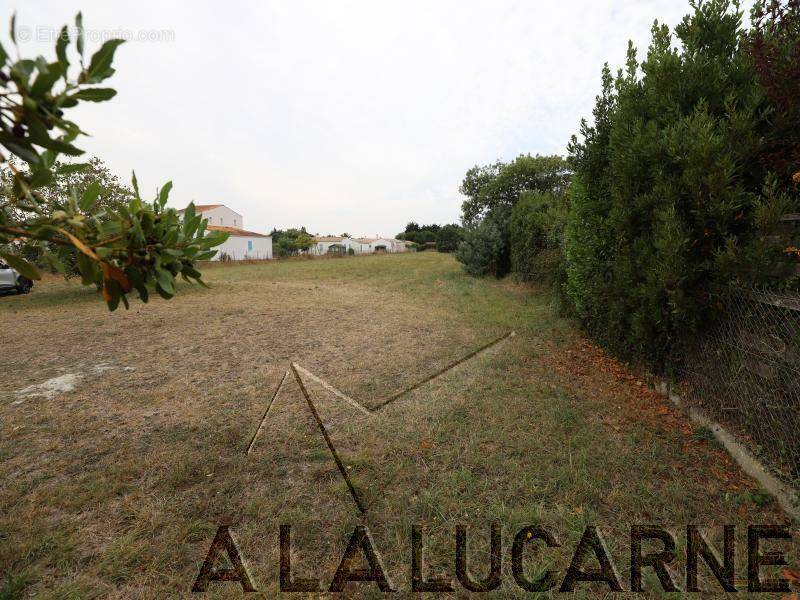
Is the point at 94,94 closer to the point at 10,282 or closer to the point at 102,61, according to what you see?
the point at 102,61

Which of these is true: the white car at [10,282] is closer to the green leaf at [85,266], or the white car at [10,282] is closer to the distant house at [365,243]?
the green leaf at [85,266]

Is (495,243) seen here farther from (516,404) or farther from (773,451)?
(773,451)

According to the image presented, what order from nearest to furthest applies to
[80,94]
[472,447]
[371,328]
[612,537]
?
[80,94], [612,537], [472,447], [371,328]

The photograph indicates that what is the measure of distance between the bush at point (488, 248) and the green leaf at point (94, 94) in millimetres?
14608

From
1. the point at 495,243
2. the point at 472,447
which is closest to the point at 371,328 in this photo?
the point at 472,447

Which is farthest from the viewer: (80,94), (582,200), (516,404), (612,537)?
(582,200)

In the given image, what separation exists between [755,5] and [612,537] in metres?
4.95

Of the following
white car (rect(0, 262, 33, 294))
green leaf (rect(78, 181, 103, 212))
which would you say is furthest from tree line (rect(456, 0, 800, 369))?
white car (rect(0, 262, 33, 294))

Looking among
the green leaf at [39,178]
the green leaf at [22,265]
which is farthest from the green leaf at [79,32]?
the green leaf at [22,265]

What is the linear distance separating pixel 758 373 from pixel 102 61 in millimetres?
4421

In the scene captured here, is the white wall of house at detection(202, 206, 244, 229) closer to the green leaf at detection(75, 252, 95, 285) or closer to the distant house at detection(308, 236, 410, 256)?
the distant house at detection(308, 236, 410, 256)

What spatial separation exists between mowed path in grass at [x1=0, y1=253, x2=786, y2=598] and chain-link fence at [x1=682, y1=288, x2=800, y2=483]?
342 mm

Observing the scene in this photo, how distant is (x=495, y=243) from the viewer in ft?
48.8

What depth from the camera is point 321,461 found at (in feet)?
10.4
